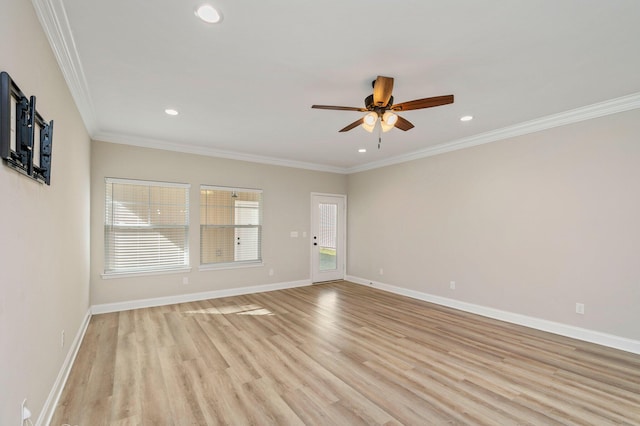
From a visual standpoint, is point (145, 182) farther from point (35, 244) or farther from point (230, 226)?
point (35, 244)

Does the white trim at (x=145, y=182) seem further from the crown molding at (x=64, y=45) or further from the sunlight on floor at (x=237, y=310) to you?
the sunlight on floor at (x=237, y=310)

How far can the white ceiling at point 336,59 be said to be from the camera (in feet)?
6.14

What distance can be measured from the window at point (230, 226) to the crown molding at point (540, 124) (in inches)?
129

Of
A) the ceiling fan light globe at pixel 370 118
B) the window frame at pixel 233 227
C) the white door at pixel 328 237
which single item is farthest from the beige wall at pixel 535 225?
the window frame at pixel 233 227

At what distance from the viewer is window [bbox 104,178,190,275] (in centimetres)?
453

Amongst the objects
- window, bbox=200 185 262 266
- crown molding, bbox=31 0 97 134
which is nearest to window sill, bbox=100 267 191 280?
window, bbox=200 185 262 266

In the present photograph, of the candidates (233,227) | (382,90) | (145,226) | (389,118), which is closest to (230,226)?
(233,227)

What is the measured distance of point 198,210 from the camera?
5223 mm

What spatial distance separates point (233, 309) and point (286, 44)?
12.9ft

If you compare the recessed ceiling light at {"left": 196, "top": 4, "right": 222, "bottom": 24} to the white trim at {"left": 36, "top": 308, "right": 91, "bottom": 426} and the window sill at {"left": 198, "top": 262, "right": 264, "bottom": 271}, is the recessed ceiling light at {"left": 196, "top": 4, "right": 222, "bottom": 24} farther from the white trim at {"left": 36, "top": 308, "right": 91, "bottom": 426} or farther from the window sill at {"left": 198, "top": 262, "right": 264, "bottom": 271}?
the window sill at {"left": 198, "top": 262, "right": 264, "bottom": 271}

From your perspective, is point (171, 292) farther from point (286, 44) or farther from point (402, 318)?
point (286, 44)

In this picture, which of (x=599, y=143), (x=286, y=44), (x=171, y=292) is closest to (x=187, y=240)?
(x=171, y=292)

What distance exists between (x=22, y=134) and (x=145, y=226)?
358 centimetres

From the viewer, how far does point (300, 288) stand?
6.21 m
